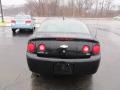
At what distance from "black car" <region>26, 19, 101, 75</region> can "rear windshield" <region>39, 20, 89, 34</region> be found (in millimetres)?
454

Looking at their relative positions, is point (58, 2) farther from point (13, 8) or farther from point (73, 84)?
point (73, 84)

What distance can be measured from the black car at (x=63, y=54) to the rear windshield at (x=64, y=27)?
45 cm

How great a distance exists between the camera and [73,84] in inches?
216

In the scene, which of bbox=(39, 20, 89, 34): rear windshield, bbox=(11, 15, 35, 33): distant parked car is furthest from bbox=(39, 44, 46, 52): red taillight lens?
bbox=(11, 15, 35, 33): distant parked car

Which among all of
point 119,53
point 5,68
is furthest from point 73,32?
point 119,53

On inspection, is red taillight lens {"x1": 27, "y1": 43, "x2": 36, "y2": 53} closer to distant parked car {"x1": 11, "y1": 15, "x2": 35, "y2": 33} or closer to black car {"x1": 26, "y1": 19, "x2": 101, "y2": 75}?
black car {"x1": 26, "y1": 19, "x2": 101, "y2": 75}

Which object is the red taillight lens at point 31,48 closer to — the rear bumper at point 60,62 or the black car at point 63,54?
the black car at point 63,54

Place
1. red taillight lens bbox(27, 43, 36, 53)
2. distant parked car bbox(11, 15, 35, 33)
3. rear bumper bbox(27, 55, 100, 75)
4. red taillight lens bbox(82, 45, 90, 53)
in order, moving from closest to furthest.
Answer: rear bumper bbox(27, 55, 100, 75), red taillight lens bbox(82, 45, 90, 53), red taillight lens bbox(27, 43, 36, 53), distant parked car bbox(11, 15, 35, 33)

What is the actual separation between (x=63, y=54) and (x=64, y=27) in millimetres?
1131

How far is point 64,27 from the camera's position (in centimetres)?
605

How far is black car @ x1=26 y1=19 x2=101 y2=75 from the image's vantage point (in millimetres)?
5066

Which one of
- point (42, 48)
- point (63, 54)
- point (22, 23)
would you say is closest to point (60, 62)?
point (63, 54)

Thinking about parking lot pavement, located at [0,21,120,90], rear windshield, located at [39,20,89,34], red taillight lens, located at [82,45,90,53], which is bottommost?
parking lot pavement, located at [0,21,120,90]

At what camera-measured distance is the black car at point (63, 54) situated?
199 inches
